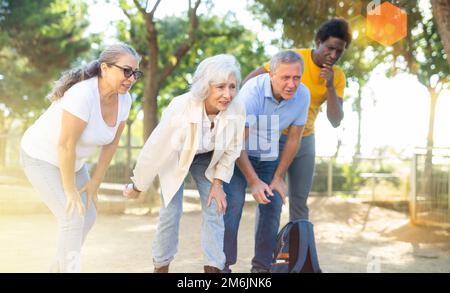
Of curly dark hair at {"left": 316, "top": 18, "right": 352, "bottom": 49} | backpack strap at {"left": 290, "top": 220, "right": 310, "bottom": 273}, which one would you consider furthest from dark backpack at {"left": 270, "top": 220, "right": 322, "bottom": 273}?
curly dark hair at {"left": 316, "top": 18, "right": 352, "bottom": 49}

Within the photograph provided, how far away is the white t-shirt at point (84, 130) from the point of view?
3.39m

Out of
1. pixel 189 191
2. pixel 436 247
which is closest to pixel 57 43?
pixel 189 191

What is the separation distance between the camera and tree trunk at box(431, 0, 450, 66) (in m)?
7.22

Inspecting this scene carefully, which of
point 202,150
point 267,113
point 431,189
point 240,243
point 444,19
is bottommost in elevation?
point 240,243

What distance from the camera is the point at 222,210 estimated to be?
12.2ft

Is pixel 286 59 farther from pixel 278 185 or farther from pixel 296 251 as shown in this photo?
pixel 296 251

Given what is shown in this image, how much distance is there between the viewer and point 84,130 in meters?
3.51

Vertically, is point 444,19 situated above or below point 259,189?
above

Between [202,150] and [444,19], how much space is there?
4749 mm

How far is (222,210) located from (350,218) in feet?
27.7

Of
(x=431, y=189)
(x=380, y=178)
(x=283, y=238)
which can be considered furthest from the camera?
(x=380, y=178)

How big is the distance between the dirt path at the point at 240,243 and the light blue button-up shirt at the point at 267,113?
1.06m

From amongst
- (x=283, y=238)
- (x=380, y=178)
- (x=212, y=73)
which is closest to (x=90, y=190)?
(x=212, y=73)
